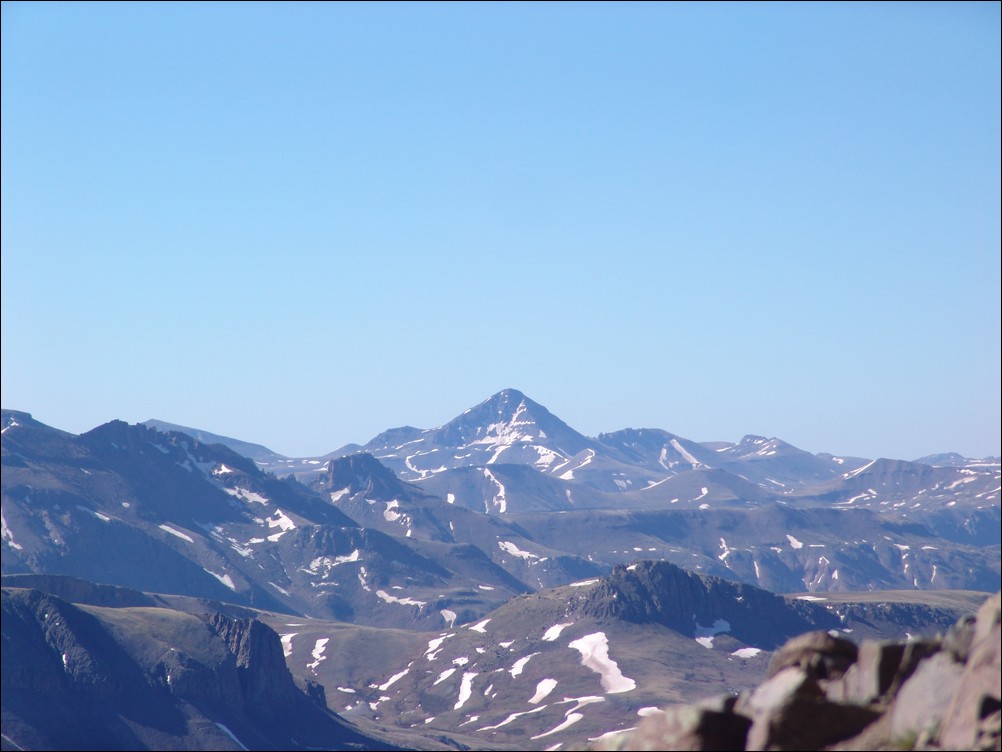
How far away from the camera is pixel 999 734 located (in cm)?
3512

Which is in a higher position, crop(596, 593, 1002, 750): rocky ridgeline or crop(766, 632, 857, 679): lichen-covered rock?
crop(766, 632, 857, 679): lichen-covered rock

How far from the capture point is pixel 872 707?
39281 millimetres

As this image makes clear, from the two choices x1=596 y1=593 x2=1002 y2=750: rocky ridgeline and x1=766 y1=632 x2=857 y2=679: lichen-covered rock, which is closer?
x1=596 y1=593 x2=1002 y2=750: rocky ridgeline

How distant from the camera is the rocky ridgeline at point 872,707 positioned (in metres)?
37.0

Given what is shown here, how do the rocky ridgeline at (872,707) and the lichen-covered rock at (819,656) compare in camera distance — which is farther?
the lichen-covered rock at (819,656)

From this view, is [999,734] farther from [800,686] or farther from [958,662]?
[800,686]

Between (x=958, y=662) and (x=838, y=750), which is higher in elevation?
(x=958, y=662)

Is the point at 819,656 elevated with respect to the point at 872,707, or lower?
elevated

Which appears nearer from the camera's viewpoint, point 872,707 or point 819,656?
point 872,707

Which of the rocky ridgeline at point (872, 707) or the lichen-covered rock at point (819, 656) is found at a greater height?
the lichen-covered rock at point (819, 656)

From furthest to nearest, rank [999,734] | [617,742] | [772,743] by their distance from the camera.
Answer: [617,742] < [772,743] < [999,734]

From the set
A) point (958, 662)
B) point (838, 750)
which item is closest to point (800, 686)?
point (838, 750)

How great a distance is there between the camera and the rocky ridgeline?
37.0 metres

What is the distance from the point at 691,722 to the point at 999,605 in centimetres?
983
